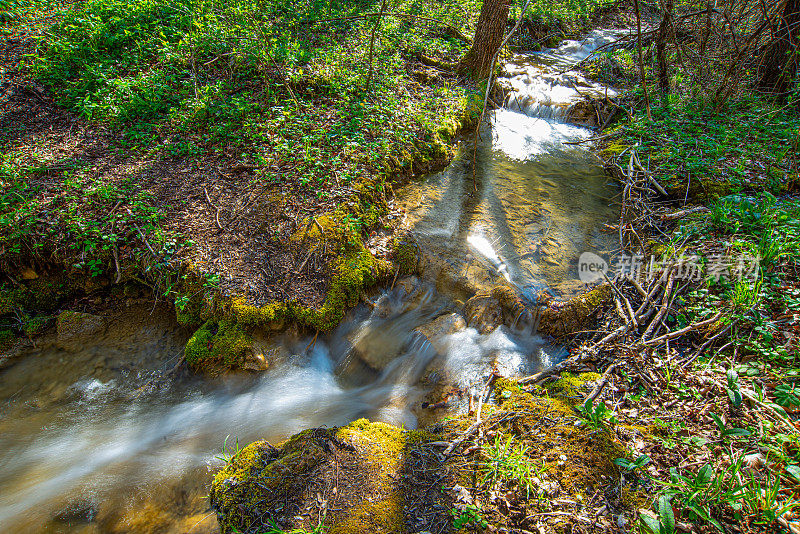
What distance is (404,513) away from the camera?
7.34 feet

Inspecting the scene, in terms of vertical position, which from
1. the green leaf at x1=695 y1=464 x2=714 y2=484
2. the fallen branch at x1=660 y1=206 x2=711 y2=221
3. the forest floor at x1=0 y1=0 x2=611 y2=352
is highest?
the forest floor at x1=0 y1=0 x2=611 y2=352

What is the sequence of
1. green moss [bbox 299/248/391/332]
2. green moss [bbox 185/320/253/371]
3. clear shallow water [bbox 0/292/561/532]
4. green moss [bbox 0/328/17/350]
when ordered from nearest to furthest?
clear shallow water [bbox 0/292/561/532] → green moss [bbox 185/320/253/371] → green moss [bbox 0/328/17/350] → green moss [bbox 299/248/391/332]

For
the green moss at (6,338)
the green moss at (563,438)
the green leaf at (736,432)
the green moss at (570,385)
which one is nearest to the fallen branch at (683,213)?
the green moss at (570,385)

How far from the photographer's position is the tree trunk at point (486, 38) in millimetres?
7746

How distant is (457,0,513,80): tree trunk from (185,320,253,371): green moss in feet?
23.8

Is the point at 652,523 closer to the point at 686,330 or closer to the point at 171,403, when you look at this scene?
the point at 686,330

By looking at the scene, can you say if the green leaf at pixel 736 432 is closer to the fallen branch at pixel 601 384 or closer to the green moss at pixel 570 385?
the fallen branch at pixel 601 384

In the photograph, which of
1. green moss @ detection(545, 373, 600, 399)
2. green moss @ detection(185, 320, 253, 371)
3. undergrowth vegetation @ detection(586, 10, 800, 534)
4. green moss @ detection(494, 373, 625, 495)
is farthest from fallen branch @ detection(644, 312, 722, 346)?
green moss @ detection(185, 320, 253, 371)

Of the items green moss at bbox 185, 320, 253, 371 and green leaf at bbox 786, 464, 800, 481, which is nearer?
green leaf at bbox 786, 464, 800, 481

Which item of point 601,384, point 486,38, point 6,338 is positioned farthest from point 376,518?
point 486,38

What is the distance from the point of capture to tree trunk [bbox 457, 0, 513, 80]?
7.75m

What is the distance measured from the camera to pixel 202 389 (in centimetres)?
365

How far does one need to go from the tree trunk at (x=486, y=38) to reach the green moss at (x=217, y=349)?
7266mm

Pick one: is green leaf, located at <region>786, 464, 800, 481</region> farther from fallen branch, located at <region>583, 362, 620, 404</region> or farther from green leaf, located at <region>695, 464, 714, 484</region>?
fallen branch, located at <region>583, 362, 620, 404</region>
